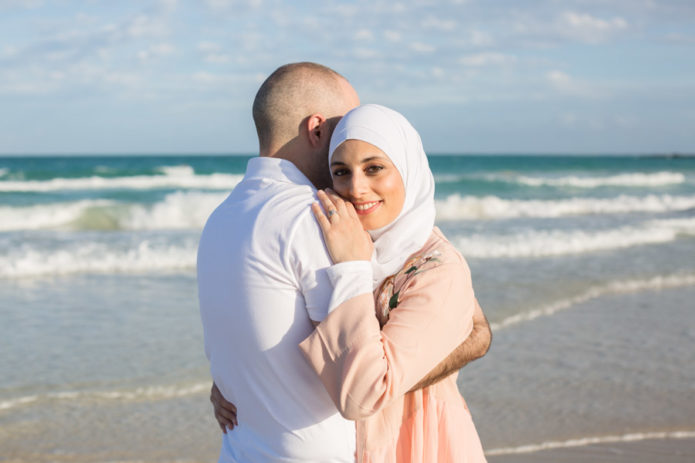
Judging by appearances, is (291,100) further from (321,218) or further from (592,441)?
(592,441)

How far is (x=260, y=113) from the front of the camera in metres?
2.09

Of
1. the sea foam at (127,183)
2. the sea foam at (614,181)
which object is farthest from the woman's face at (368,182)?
the sea foam at (614,181)

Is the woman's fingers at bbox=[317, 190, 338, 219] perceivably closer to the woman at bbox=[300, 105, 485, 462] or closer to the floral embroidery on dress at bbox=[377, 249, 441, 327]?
the woman at bbox=[300, 105, 485, 462]

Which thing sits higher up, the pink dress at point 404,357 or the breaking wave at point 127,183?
the pink dress at point 404,357

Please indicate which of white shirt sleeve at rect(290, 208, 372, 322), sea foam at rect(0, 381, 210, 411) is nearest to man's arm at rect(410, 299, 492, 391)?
white shirt sleeve at rect(290, 208, 372, 322)

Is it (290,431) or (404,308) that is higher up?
(404,308)

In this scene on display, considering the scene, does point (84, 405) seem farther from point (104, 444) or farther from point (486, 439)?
point (486, 439)

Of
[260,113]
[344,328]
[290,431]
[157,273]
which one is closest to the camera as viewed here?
[344,328]

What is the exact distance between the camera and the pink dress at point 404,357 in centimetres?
172

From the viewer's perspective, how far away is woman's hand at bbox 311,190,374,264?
1.76 m

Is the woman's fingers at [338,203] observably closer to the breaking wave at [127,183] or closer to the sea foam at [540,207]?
the sea foam at [540,207]

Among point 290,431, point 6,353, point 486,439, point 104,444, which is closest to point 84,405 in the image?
point 104,444

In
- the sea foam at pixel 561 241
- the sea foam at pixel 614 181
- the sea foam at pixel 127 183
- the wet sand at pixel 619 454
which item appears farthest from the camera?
the sea foam at pixel 614 181

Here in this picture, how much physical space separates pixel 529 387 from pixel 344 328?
4.18 metres
